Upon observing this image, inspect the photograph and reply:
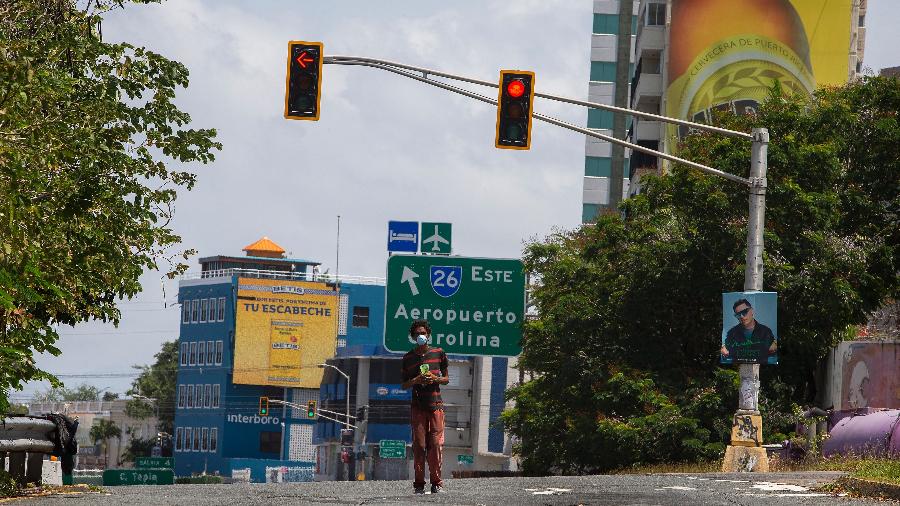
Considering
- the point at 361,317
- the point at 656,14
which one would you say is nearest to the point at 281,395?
the point at 361,317

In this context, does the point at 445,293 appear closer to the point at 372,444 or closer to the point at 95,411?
the point at 372,444

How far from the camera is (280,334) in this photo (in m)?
122

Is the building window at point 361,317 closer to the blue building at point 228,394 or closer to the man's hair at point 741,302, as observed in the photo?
the blue building at point 228,394

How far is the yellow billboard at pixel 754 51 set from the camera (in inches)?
2844

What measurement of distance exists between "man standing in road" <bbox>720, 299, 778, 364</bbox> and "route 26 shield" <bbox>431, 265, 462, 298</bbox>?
10.5 m

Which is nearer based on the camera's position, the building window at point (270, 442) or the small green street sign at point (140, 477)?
the small green street sign at point (140, 477)

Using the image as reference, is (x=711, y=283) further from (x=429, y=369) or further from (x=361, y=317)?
(x=361, y=317)

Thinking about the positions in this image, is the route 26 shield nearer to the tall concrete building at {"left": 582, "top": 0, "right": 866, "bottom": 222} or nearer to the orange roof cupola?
the tall concrete building at {"left": 582, "top": 0, "right": 866, "bottom": 222}

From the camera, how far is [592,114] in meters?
115

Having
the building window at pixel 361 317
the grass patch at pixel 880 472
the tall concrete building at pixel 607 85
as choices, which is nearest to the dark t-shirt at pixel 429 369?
the grass patch at pixel 880 472

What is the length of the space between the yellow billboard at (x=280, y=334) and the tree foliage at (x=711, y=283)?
252 feet

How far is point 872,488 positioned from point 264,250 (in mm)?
115637

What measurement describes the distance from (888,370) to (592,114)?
7941cm

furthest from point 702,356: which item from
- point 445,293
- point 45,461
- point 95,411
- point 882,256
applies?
point 95,411
